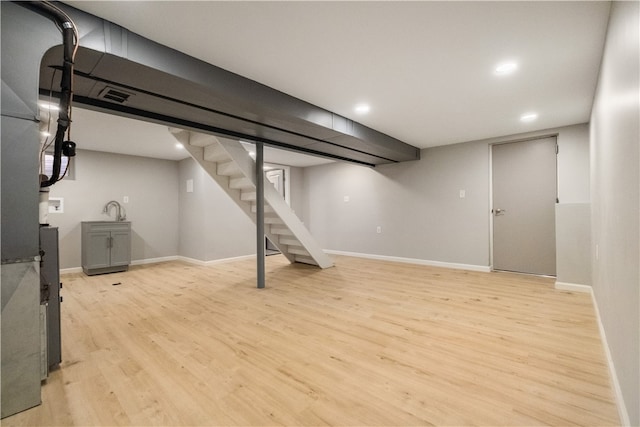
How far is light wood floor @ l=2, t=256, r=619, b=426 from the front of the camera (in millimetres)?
1514

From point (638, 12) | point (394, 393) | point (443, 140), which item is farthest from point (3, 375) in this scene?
point (443, 140)

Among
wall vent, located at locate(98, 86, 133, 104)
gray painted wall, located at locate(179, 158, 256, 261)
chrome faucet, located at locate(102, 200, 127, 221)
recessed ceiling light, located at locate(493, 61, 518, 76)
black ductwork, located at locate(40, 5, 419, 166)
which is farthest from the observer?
gray painted wall, located at locate(179, 158, 256, 261)

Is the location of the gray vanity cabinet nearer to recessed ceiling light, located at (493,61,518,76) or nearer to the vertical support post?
the vertical support post

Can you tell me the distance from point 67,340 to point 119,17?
102 inches

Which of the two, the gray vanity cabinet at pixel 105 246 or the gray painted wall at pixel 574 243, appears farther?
the gray vanity cabinet at pixel 105 246

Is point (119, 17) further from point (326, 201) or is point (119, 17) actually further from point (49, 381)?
point (326, 201)

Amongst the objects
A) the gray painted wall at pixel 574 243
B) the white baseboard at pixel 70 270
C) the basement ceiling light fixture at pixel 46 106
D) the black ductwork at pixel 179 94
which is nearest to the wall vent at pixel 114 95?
the black ductwork at pixel 179 94

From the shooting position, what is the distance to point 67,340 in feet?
7.93

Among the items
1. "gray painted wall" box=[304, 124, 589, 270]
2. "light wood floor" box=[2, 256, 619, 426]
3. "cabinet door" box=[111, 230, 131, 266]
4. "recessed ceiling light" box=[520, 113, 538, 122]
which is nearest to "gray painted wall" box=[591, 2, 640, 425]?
"light wood floor" box=[2, 256, 619, 426]

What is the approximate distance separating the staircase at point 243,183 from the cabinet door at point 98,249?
2493 mm

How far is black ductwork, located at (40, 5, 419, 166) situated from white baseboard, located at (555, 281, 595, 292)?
338cm

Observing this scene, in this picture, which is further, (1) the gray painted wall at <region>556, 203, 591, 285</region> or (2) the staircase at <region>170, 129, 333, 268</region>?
(2) the staircase at <region>170, 129, 333, 268</region>

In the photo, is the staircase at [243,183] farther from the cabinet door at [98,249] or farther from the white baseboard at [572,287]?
the white baseboard at [572,287]

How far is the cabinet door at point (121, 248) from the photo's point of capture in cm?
520
